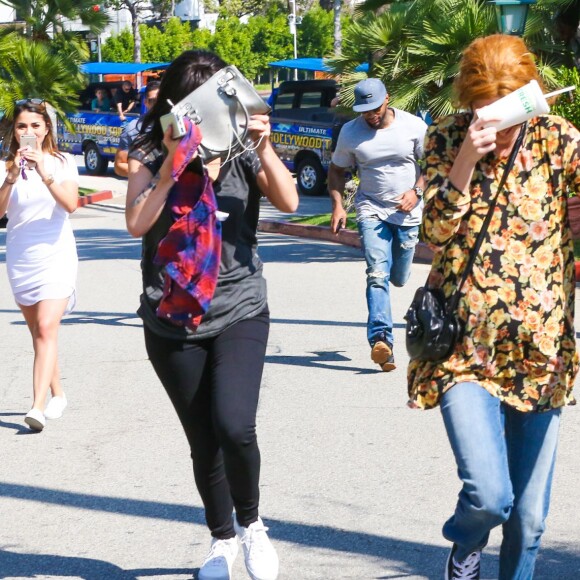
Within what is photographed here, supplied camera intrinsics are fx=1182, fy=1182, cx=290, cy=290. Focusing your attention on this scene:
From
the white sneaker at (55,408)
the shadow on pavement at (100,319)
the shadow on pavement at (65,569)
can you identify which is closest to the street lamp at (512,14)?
the shadow on pavement at (100,319)

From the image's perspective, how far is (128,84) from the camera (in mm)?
26734

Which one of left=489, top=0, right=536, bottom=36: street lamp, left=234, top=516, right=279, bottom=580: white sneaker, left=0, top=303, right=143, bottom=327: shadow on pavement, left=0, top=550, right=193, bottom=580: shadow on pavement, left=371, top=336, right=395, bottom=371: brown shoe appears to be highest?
left=489, top=0, right=536, bottom=36: street lamp

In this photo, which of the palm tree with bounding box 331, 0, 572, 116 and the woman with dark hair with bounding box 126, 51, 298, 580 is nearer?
the woman with dark hair with bounding box 126, 51, 298, 580

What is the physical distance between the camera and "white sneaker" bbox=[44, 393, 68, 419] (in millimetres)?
6535

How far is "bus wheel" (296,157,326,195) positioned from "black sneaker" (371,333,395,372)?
13988mm

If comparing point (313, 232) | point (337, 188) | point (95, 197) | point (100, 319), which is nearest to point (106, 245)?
point (313, 232)

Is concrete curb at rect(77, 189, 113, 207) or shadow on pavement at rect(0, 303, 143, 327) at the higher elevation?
shadow on pavement at rect(0, 303, 143, 327)

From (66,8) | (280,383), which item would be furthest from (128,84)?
(280,383)

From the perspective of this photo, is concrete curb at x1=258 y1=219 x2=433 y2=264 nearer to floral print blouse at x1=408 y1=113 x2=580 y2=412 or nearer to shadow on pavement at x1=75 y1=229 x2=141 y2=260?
shadow on pavement at x1=75 y1=229 x2=141 y2=260

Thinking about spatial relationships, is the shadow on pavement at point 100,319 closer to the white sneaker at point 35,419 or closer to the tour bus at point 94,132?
the white sneaker at point 35,419

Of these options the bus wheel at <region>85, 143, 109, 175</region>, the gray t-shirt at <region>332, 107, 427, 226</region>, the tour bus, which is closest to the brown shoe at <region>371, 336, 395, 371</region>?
the gray t-shirt at <region>332, 107, 427, 226</region>

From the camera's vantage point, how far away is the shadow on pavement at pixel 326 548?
422 cm

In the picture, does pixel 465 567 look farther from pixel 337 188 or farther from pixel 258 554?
pixel 337 188

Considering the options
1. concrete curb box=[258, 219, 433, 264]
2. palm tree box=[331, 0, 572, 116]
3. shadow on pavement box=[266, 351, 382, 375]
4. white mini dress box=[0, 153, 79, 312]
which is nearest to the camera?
white mini dress box=[0, 153, 79, 312]
